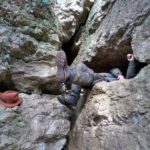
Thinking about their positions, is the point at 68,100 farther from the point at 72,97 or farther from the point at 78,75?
the point at 78,75

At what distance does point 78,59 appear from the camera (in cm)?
435

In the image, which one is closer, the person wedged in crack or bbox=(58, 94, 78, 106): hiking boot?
the person wedged in crack

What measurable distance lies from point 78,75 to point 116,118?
0.71 m

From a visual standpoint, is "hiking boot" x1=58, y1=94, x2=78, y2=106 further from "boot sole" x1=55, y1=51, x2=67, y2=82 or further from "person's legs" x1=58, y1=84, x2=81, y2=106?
"boot sole" x1=55, y1=51, x2=67, y2=82

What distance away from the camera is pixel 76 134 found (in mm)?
3504

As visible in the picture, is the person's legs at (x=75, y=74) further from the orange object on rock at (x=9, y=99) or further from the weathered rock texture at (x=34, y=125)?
the orange object on rock at (x=9, y=99)

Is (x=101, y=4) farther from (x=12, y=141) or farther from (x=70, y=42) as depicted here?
(x=12, y=141)

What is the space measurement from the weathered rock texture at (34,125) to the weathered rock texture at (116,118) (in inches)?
10.1

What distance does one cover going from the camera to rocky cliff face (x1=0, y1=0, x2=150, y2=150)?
9.53 ft

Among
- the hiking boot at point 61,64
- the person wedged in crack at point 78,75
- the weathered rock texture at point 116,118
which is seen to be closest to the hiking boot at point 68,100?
the person wedged in crack at point 78,75

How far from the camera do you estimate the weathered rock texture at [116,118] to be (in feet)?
8.86

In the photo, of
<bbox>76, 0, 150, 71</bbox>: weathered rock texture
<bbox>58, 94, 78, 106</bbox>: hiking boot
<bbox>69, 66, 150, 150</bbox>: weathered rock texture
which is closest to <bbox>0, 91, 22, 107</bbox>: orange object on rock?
<bbox>58, 94, 78, 106</bbox>: hiking boot

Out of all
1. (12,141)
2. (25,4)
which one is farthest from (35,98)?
(25,4)

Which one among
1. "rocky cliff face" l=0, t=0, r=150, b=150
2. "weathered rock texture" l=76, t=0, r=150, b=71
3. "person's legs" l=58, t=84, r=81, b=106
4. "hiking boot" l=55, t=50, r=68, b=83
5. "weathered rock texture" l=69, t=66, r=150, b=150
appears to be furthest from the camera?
"person's legs" l=58, t=84, r=81, b=106
